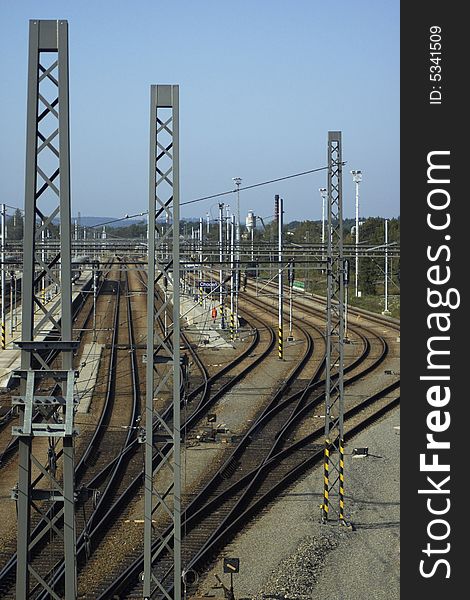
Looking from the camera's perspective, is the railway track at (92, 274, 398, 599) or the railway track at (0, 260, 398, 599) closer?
the railway track at (0, 260, 398, 599)

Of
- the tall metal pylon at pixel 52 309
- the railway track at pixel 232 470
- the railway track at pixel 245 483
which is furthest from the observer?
the railway track at pixel 245 483

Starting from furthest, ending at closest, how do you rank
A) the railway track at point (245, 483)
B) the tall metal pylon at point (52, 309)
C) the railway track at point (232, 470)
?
1. the railway track at point (245, 483)
2. the railway track at point (232, 470)
3. the tall metal pylon at point (52, 309)

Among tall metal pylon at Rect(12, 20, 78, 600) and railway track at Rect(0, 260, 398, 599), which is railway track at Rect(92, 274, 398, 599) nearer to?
railway track at Rect(0, 260, 398, 599)

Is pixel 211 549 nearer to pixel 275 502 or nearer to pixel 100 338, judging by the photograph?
pixel 275 502

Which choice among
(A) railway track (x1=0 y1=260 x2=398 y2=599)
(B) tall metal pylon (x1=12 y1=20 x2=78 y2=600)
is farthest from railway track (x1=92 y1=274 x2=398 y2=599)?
(B) tall metal pylon (x1=12 y1=20 x2=78 y2=600)

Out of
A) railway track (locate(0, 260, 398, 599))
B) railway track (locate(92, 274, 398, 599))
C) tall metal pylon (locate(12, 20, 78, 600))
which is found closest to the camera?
tall metal pylon (locate(12, 20, 78, 600))

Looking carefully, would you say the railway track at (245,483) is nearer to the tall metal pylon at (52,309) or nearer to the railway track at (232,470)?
the railway track at (232,470)

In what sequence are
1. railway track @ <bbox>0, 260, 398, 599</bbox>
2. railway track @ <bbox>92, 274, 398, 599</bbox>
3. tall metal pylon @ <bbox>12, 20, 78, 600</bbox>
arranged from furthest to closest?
railway track @ <bbox>92, 274, 398, 599</bbox> → railway track @ <bbox>0, 260, 398, 599</bbox> → tall metal pylon @ <bbox>12, 20, 78, 600</bbox>

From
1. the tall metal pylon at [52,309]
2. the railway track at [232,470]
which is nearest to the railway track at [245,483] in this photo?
the railway track at [232,470]

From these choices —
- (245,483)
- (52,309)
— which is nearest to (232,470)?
(245,483)

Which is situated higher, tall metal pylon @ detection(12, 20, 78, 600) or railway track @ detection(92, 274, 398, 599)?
tall metal pylon @ detection(12, 20, 78, 600)

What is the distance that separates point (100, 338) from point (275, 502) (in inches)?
584

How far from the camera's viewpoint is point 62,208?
6.05 meters

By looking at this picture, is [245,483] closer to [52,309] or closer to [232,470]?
[232,470]
